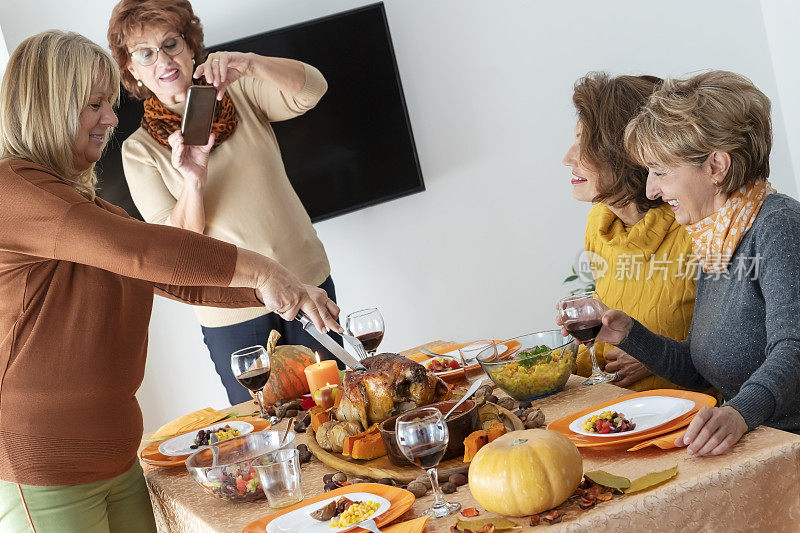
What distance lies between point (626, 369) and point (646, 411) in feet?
1.84

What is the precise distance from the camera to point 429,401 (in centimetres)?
157

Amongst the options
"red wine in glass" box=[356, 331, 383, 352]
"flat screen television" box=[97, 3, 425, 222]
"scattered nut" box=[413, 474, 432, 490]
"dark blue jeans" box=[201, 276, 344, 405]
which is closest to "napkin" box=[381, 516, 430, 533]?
"scattered nut" box=[413, 474, 432, 490]

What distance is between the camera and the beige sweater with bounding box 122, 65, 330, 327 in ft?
8.87

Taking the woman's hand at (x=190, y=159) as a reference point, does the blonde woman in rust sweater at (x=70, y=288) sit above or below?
below

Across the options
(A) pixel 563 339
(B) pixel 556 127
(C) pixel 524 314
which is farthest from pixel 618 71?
(A) pixel 563 339

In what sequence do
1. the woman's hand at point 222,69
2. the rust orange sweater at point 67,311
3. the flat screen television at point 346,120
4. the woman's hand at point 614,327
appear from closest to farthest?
the rust orange sweater at point 67,311 < the woman's hand at point 614,327 < the woman's hand at point 222,69 < the flat screen television at point 346,120

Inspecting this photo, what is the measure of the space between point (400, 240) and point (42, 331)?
2.41 m

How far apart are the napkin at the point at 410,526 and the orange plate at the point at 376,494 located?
0.02 meters

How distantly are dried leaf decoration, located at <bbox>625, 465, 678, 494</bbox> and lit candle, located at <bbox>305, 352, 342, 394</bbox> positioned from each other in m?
1.03

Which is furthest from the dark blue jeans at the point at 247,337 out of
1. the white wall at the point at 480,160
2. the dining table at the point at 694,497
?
the dining table at the point at 694,497

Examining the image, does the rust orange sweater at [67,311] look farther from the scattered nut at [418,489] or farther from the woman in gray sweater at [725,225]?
the woman in gray sweater at [725,225]

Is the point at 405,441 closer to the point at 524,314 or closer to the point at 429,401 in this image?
the point at 429,401

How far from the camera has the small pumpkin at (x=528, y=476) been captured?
112cm

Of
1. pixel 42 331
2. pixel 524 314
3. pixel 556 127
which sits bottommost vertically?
pixel 524 314
